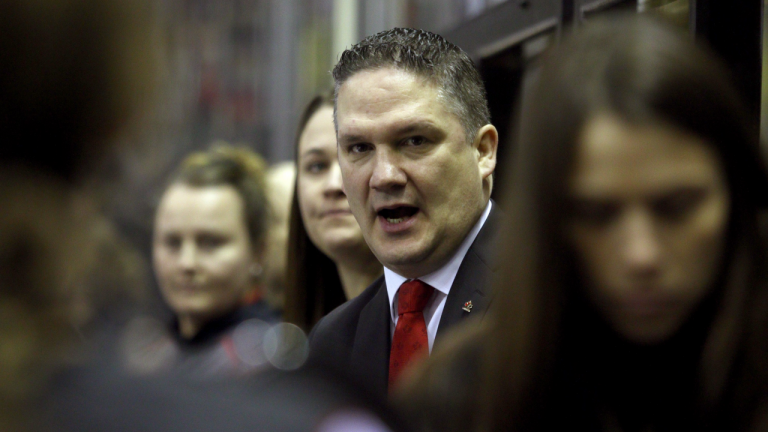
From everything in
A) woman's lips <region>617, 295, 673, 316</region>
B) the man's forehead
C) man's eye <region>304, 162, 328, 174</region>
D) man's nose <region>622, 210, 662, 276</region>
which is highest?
the man's forehead

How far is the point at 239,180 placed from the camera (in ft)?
12.4

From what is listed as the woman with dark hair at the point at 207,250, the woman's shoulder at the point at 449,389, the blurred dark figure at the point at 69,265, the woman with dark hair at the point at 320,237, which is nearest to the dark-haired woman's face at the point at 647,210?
the woman's shoulder at the point at 449,389

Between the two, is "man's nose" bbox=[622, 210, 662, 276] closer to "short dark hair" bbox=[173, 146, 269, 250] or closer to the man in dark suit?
the man in dark suit

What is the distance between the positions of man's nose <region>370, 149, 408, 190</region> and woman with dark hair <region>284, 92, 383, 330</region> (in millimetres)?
695

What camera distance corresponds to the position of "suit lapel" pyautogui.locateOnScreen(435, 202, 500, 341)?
6.91 feet

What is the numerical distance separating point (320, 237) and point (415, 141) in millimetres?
846

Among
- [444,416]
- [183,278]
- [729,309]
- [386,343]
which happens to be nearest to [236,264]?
[183,278]

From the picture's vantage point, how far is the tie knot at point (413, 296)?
2176mm

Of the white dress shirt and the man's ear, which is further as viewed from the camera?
the man's ear

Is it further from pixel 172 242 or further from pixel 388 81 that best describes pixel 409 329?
pixel 172 242

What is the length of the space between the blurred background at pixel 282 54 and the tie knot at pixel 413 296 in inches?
23.2

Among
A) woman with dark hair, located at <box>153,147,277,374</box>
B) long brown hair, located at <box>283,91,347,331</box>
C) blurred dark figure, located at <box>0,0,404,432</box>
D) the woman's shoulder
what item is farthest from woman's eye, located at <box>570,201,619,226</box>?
woman with dark hair, located at <box>153,147,277,374</box>

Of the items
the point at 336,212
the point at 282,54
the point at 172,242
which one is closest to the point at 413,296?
the point at 336,212

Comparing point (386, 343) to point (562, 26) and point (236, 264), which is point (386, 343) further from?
point (236, 264)
